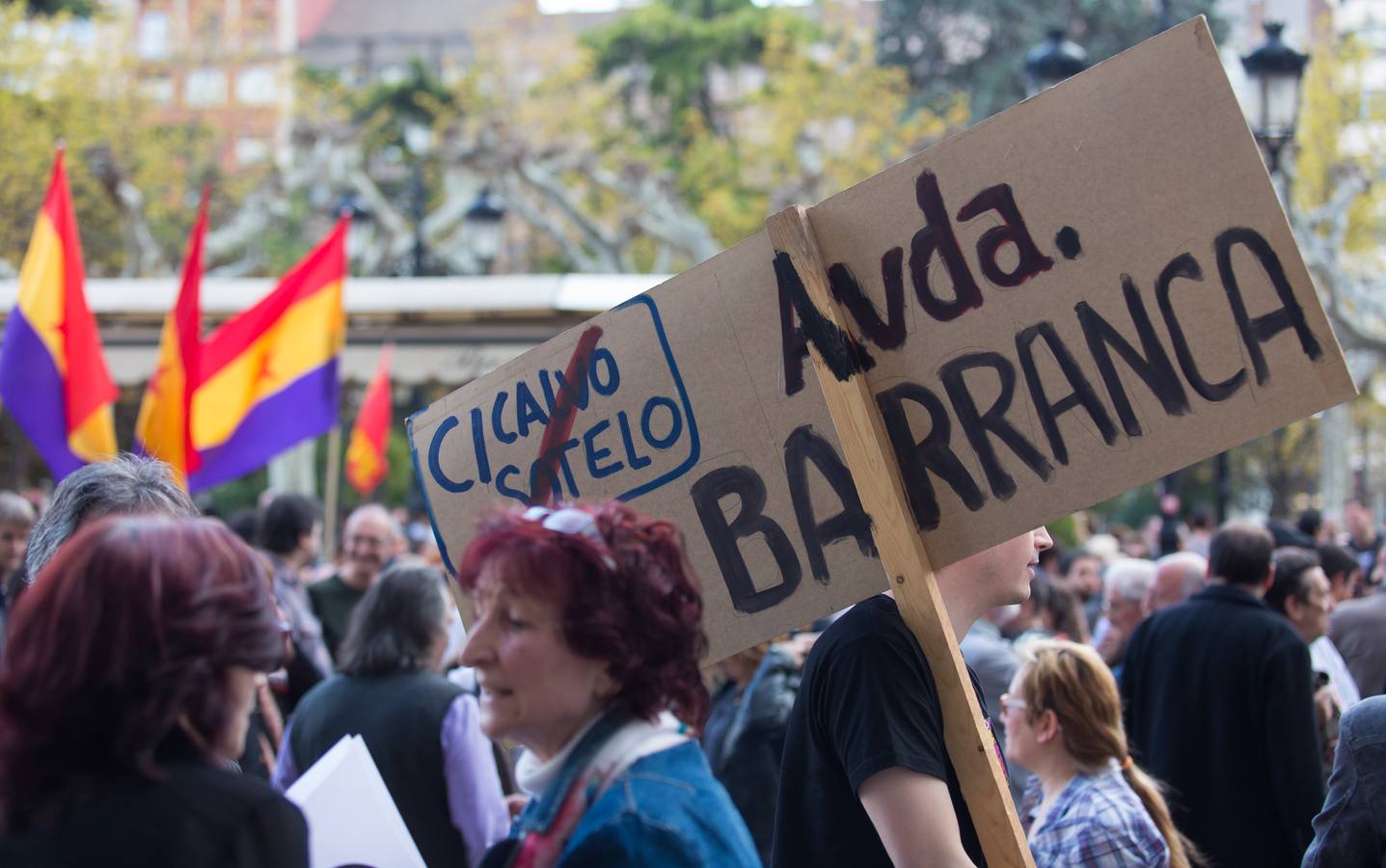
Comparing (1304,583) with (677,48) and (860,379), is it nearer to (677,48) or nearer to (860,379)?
(860,379)

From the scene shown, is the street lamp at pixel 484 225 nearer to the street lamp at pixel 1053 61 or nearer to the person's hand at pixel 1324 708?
the street lamp at pixel 1053 61

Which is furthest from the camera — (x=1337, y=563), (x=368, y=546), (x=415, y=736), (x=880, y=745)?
(x=1337, y=563)

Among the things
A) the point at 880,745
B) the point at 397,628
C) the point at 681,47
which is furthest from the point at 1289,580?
the point at 681,47

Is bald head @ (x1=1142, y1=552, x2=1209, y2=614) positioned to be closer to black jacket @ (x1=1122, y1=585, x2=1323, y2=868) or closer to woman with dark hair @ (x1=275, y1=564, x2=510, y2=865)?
black jacket @ (x1=1122, y1=585, x2=1323, y2=868)

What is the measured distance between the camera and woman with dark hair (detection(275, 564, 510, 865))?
4199 mm

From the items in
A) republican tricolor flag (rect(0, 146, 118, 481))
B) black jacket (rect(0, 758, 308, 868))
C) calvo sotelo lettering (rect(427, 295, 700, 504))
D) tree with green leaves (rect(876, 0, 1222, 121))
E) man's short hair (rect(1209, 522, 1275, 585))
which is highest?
tree with green leaves (rect(876, 0, 1222, 121))

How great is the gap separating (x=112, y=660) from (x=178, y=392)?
5.13 m

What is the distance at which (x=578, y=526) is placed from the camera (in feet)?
6.53

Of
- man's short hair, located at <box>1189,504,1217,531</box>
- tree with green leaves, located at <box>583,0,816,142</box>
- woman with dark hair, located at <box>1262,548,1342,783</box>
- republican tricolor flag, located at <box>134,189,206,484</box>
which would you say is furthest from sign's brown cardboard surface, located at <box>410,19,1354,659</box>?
tree with green leaves, located at <box>583,0,816,142</box>

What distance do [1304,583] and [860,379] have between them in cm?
348

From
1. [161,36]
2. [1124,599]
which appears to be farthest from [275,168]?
[161,36]

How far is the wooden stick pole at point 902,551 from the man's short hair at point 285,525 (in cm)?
468

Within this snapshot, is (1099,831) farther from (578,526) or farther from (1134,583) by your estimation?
(1134,583)

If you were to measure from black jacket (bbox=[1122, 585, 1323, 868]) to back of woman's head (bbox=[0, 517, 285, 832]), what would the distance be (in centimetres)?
375
